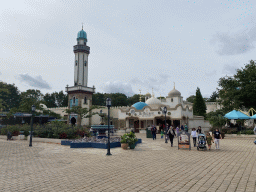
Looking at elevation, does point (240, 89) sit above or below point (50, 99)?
below

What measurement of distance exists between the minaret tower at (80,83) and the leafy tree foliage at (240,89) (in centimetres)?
2935

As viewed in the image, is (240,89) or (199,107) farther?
(199,107)

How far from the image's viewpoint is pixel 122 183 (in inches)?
267

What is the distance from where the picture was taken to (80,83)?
49.4 metres

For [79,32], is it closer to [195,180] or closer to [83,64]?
[83,64]

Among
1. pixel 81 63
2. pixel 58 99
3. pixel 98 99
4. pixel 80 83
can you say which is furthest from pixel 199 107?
pixel 58 99

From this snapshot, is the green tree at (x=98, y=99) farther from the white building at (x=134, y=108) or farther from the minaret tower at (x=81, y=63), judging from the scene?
the minaret tower at (x=81, y=63)

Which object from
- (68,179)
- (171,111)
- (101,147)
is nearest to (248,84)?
(171,111)

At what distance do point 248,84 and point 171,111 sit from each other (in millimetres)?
12687

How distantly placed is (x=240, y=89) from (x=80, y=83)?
33168 mm

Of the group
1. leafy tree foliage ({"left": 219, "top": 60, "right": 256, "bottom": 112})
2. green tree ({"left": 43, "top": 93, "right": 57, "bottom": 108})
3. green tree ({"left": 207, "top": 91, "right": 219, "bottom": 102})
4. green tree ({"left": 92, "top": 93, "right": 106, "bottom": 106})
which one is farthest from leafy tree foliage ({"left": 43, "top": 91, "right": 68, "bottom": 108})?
leafy tree foliage ({"left": 219, "top": 60, "right": 256, "bottom": 112})

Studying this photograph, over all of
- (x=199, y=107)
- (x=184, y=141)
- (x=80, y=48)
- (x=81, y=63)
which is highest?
(x=80, y=48)

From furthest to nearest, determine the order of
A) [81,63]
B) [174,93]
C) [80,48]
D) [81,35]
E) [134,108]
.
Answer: [81,35]
[80,48]
[81,63]
[174,93]
[134,108]

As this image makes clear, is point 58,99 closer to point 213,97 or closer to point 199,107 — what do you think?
point 199,107
